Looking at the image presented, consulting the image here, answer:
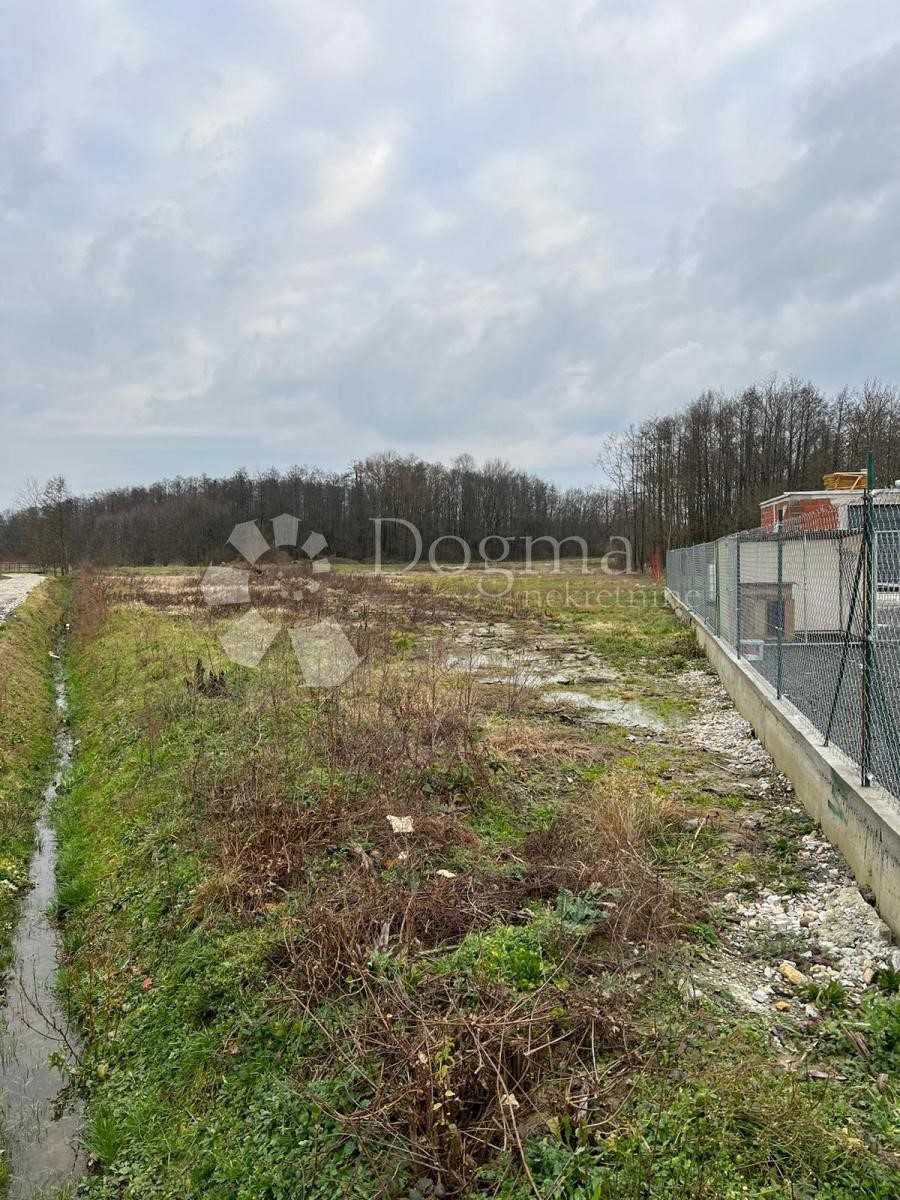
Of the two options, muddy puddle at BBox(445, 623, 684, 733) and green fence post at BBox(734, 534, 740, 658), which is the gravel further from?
green fence post at BBox(734, 534, 740, 658)

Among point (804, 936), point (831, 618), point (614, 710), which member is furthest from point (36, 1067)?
point (831, 618)

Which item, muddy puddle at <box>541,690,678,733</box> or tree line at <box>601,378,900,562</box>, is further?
tree line at <box>601,378,900,562</box>

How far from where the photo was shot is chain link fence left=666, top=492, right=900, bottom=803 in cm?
465

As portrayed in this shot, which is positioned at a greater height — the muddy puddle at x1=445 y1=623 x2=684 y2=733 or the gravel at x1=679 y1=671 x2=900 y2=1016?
the muddy puddle at x1=445 y1=623 x2=684 y2=733

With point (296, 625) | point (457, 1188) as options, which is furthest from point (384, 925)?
point (296, 625)

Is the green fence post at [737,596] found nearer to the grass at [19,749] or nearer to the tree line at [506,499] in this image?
the grass at [19,749]

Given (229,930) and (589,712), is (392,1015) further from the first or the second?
(589,712)

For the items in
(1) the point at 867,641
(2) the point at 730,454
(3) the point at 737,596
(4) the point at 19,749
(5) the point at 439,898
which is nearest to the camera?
(5) the point at 439,898

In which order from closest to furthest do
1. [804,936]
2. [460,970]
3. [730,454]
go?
[460,970] → [804,936] → [730,454]

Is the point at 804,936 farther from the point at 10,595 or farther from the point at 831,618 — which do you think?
the point at 10,595

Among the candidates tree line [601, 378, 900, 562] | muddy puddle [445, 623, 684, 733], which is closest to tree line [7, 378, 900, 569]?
tree line [601, 378, 900, 562]

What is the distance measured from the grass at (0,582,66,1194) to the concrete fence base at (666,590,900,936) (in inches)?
183

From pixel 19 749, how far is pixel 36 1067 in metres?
5.84

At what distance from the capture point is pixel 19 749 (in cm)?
883
